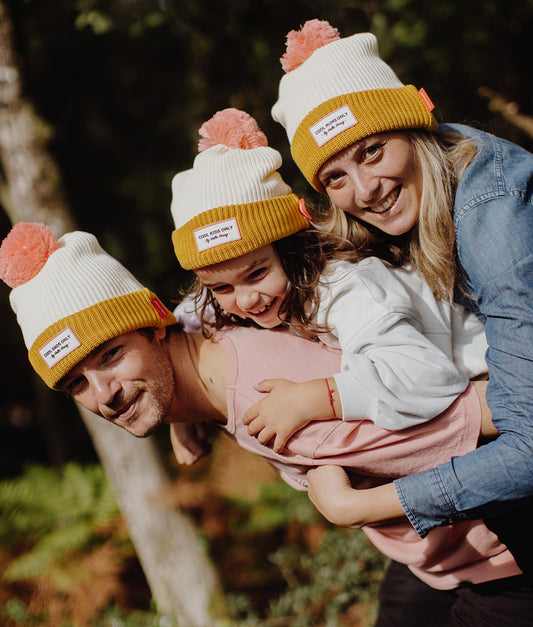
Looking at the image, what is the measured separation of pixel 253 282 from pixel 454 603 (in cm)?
180

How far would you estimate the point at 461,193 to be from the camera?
1950mm

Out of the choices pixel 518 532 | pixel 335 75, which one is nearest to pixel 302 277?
pixel 335 75

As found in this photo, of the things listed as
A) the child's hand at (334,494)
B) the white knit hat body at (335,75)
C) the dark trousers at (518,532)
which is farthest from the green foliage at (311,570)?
the white knit hat body at (335,75)

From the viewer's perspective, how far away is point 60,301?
2.13m

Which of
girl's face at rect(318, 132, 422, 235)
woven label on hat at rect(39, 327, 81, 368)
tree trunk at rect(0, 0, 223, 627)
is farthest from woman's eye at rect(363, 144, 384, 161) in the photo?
tree trunk at rect(0, 0, 223, 627)

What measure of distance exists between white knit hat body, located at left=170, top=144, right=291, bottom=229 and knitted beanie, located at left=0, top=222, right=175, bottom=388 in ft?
1.38

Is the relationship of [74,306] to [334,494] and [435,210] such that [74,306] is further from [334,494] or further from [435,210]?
[435,210]

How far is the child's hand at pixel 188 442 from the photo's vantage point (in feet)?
8.99

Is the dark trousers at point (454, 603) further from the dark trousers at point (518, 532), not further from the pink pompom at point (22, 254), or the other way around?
the pink pompom at point (22, 254)

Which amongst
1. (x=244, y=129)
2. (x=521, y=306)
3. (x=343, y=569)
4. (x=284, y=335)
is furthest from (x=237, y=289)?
(x=343, y=569)

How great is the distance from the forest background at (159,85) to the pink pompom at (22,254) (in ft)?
3.83

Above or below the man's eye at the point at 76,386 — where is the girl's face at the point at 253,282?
above

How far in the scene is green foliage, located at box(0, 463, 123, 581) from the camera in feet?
16.6

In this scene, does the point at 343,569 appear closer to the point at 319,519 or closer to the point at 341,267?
the point at 319,519
